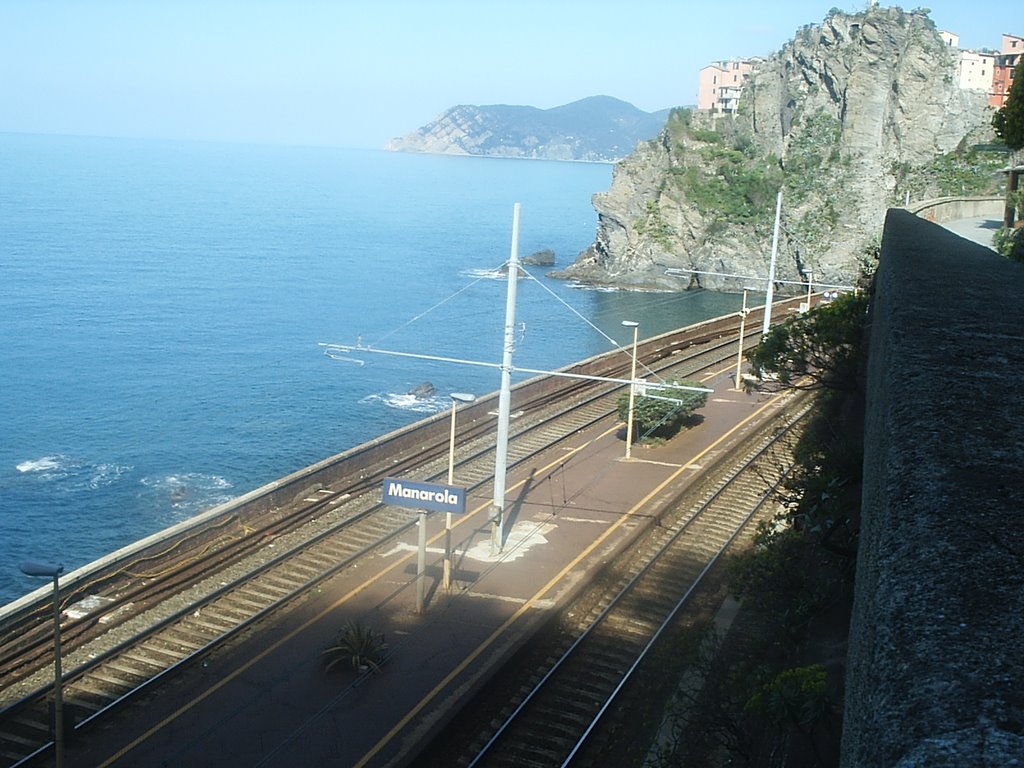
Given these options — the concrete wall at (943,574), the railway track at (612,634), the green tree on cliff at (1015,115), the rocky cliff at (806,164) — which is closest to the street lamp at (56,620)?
the railway track at (612,634)

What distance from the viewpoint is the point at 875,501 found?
4129mm

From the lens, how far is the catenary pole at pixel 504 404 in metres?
15.8

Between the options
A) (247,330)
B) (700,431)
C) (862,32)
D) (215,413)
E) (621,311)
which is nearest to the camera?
(700,431)

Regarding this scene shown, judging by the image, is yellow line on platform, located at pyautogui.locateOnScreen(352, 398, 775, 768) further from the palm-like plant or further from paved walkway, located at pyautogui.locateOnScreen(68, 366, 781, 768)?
the palm-like plant

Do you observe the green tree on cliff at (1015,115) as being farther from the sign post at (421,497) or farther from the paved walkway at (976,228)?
the sign post at (421,497)

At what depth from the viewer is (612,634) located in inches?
593

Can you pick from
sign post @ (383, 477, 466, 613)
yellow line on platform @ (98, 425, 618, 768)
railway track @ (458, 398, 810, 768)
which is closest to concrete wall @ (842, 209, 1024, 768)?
railway track @ (458, 398, 810, 768)

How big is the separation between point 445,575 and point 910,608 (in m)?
13.4

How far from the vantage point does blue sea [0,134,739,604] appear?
104 feet

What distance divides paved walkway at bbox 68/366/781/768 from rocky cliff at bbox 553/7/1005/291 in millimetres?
64316

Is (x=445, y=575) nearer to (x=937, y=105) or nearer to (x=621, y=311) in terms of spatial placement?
(x=621, y=311)

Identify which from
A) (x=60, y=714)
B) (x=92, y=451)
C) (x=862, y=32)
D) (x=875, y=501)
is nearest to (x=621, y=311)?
(x=862, y=32)

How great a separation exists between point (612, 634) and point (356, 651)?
147 inches

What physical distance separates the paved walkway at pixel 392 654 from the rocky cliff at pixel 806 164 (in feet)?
211
